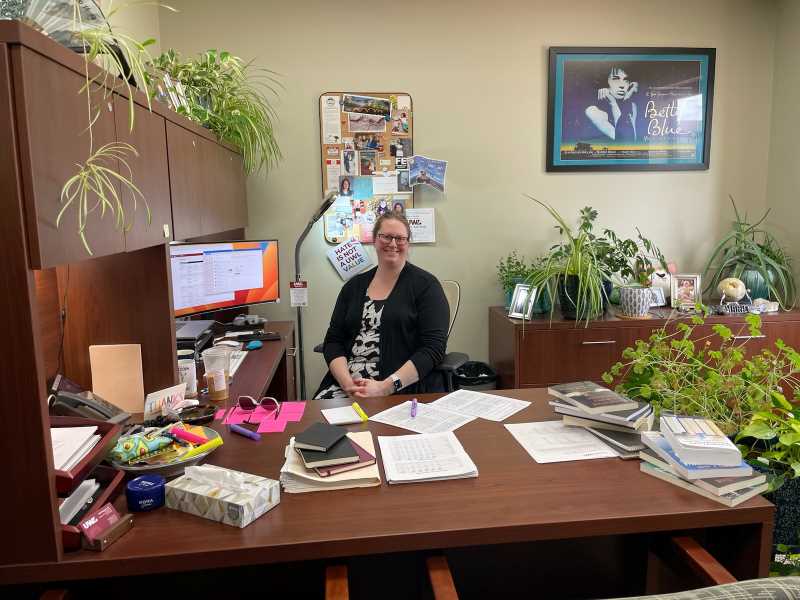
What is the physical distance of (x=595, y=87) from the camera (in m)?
3.55

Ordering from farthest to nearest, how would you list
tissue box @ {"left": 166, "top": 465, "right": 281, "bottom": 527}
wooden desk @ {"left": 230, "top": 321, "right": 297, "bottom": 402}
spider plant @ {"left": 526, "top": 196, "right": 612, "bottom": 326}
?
spider plant @ {"left": 526, "top": 196, "right": 612, "bottom": 326}
wooden desk @ {"left": 230, "top": 321, "right": 297, "bottom": 402}
tissue box @ {"left": 166, "top": 465, "right": 281, "bottom": 527}

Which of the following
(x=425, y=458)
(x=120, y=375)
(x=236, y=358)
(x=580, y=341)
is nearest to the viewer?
(x=425, y=458)

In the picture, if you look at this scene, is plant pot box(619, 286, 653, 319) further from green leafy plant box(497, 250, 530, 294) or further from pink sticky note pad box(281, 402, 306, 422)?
pink sticky note pad box(281, 402, 306, 422)

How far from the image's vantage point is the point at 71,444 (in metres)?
1.20

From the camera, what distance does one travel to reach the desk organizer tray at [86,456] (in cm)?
109

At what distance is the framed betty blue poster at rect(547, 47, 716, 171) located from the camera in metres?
3.54

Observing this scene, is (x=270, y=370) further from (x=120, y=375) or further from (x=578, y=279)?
(x=578, y=279)

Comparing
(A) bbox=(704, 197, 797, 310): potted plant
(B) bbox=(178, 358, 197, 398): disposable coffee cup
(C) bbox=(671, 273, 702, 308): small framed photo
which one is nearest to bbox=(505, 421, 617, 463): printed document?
(B) bbox=(178, 358, 197, 398): disposable coffee cup

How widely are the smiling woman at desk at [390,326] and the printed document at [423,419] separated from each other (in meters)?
0.63

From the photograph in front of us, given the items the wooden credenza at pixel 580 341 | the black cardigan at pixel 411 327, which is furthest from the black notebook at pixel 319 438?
the wooden credenza at pixel 580 341

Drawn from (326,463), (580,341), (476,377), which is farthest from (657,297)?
(326,463)

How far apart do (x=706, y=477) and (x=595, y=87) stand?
2886mm

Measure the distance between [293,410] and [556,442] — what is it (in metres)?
0.80

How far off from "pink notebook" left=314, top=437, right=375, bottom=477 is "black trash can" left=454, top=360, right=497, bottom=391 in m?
1.89
